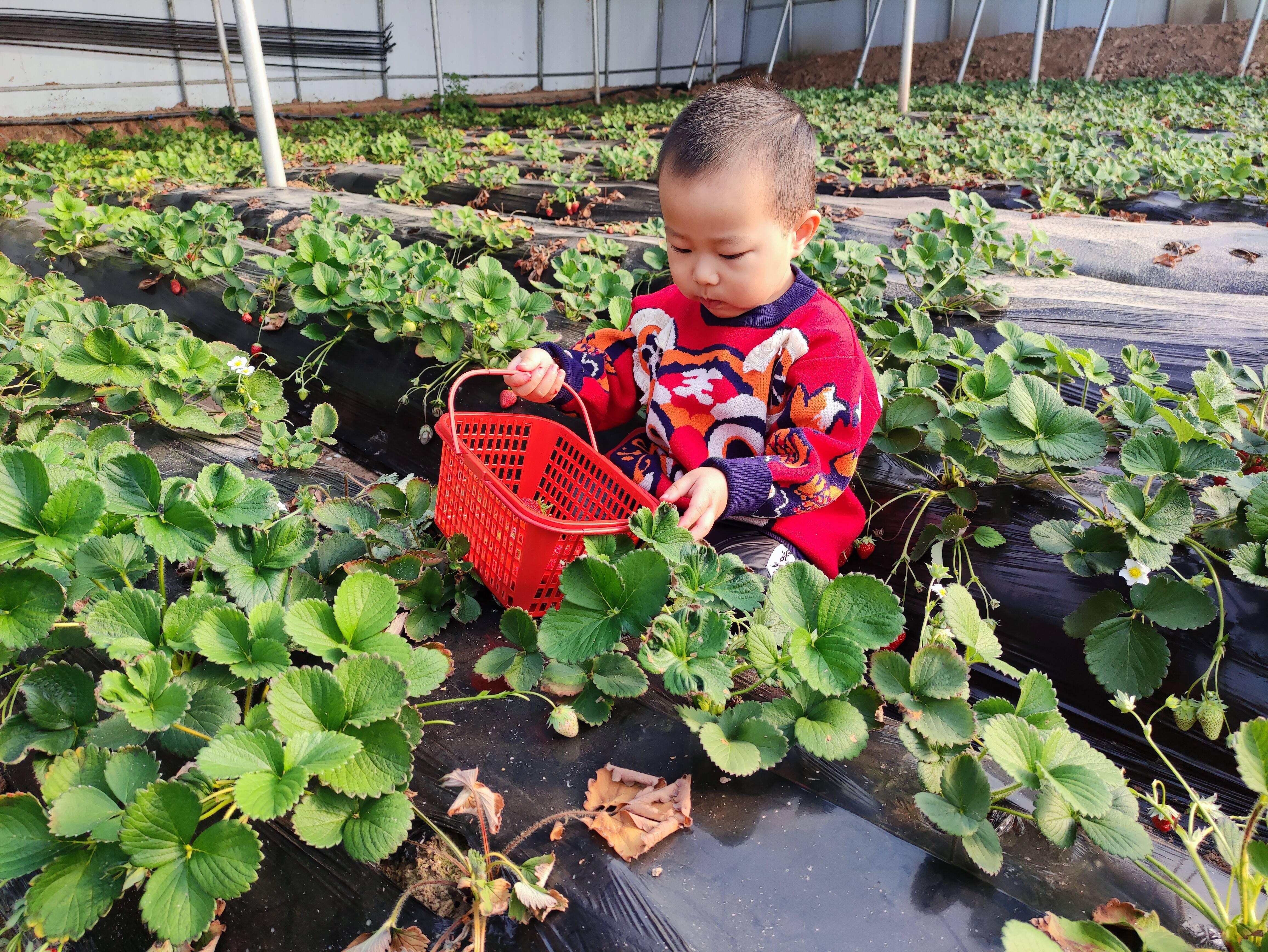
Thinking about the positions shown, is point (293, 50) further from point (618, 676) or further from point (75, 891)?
point (75, 891)

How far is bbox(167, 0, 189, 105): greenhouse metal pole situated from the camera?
11.7 metres

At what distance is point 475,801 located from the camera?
103 cm

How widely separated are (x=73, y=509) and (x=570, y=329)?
157 cm

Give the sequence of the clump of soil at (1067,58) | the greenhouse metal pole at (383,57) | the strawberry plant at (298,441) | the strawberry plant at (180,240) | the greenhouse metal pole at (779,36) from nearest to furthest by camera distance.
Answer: the strawberry plant at (298,441)
the strawberry plant at (180,240)
the greenhouse metal pole at (383,57)
the clump of soil at (1067,58)
the greenhouse metal pole at (779,36)

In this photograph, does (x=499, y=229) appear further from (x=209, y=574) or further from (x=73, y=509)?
(x=73, y=509)

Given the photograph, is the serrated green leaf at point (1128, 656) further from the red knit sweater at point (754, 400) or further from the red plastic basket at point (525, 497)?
the red plastic basket at point (525, 497)

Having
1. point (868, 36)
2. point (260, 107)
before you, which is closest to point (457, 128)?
point (260, 107)

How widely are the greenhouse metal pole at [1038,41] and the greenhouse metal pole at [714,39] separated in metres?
9.71

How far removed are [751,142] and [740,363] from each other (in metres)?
0.44

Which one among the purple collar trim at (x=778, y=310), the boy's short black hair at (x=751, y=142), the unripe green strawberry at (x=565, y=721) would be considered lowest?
the unripe green strawberry at (x=565, y=721)

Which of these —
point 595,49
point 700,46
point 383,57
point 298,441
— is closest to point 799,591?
point 298,441

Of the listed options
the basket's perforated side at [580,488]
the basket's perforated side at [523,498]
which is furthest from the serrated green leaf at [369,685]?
the basket's perforated side at [580,488]

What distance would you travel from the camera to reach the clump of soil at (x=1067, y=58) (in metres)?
17.8

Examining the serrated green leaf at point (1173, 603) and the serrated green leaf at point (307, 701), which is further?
the serrated green leaf at point (1173, 603)
